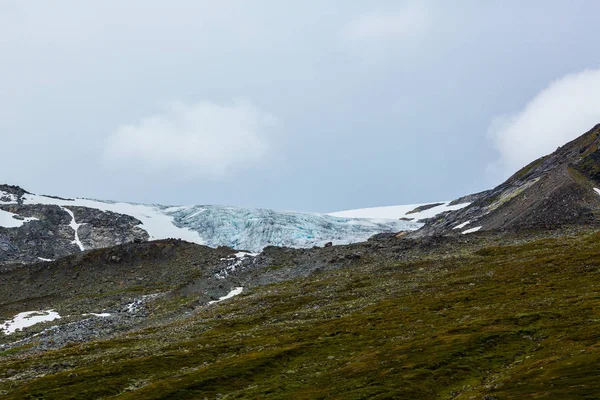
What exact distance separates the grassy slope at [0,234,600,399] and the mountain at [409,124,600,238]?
3664cm

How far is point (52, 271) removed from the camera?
373 ft

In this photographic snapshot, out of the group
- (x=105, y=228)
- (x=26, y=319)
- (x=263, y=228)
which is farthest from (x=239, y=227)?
(x=26, y=319)

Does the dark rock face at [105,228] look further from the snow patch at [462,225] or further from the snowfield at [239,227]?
the snow patch at [462,225]

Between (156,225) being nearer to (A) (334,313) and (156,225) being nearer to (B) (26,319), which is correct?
(B) (26,319)

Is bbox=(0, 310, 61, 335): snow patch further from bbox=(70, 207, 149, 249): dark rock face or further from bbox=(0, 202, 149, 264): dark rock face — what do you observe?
bbox=(70, 207, 149, 249): dark rock face

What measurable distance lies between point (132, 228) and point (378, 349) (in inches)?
6040

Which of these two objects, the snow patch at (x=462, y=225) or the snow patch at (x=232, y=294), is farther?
the snow patch at (x=462, y=225)

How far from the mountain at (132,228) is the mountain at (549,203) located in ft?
119

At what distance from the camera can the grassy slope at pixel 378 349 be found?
100 ft

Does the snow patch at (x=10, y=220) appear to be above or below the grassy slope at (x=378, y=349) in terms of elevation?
above

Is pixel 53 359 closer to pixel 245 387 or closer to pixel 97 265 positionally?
pixel 245 387

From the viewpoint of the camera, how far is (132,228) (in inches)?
7096

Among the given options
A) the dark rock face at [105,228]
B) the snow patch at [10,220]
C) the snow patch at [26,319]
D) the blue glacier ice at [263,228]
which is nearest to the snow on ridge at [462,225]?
the blue glacier ice at [263,228]

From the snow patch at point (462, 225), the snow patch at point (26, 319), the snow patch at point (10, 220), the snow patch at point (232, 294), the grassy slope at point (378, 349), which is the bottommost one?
the grassy slope at point (378, 349)
